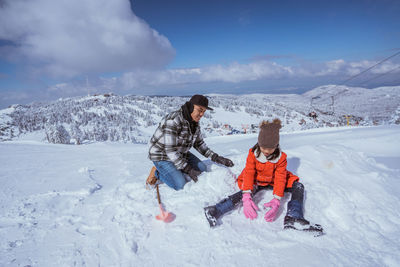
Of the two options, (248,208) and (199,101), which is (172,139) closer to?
(199,101)

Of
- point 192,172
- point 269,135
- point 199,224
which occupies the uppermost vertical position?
point 269,135

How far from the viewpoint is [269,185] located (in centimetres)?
267

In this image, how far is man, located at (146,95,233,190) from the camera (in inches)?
113

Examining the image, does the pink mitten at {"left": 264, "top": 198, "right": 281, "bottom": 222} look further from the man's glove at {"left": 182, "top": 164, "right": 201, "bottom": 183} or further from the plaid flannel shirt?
the plaid flannel shirt

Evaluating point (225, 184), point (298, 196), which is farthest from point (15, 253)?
point (298, 196)

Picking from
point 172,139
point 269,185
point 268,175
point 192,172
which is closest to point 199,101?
point 172,139

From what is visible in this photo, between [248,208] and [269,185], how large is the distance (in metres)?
0.67

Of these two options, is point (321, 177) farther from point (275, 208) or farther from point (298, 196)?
point (275, 208)

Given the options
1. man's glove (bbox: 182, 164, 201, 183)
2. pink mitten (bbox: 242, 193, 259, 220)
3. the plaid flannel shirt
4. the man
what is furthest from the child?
the plaid flannel shirt

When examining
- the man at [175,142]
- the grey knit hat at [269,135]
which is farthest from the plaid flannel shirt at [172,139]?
the grey knit hat at [269,135]

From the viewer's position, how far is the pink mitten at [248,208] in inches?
84.0

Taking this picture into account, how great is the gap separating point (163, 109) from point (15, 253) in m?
64.4

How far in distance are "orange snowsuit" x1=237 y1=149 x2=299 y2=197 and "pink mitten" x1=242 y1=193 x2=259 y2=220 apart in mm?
129

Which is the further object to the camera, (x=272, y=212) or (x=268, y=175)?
(x=268, y=175)
